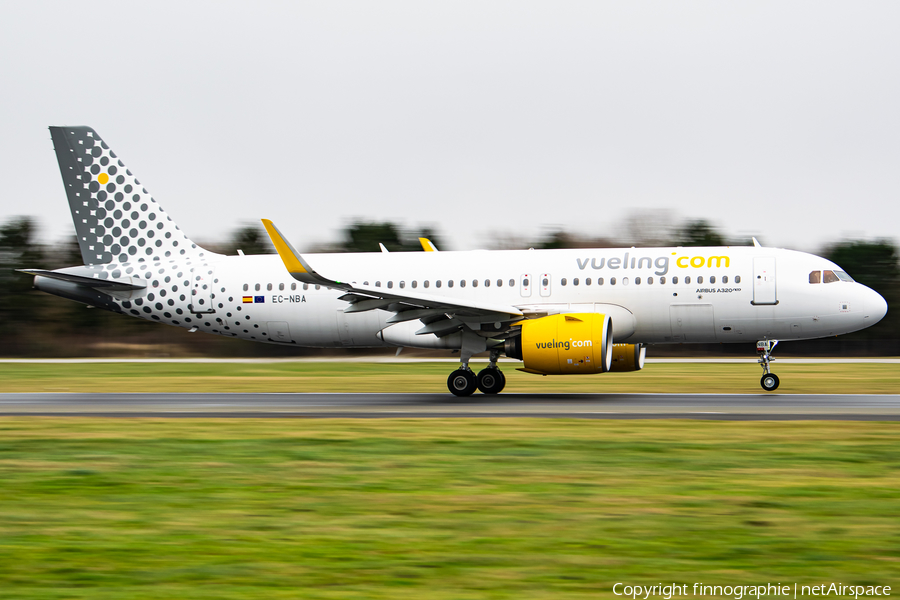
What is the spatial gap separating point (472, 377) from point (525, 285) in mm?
2494

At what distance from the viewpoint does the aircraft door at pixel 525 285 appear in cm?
2078

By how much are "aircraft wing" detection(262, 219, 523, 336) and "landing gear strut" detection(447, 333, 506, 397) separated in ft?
1.59

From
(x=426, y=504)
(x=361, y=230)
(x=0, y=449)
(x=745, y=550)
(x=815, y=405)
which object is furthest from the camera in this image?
(x=361, y=230)

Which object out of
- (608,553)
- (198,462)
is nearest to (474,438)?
(198,462)

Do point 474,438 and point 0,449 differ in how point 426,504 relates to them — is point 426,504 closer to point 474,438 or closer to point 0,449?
point 474,438

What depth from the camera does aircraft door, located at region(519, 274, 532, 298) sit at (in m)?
20.8

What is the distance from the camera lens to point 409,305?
19.7 m

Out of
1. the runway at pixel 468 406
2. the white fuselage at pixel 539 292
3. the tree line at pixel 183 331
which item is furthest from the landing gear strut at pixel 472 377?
the tree line at pixel 183 331

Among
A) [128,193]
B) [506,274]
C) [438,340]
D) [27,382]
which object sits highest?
[128,193]

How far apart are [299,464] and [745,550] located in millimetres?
5783

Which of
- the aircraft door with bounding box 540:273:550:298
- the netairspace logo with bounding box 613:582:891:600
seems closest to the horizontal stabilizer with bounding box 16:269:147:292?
the aircraft door with bounding box 540:273:550:298

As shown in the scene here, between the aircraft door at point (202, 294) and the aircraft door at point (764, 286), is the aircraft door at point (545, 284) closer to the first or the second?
the aircraft door at point (764, 286)

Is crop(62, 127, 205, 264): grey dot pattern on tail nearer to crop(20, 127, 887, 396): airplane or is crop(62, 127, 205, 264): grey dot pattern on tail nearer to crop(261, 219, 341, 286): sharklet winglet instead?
crop(20, 127, 887, 396): airplane

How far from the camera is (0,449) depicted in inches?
482
